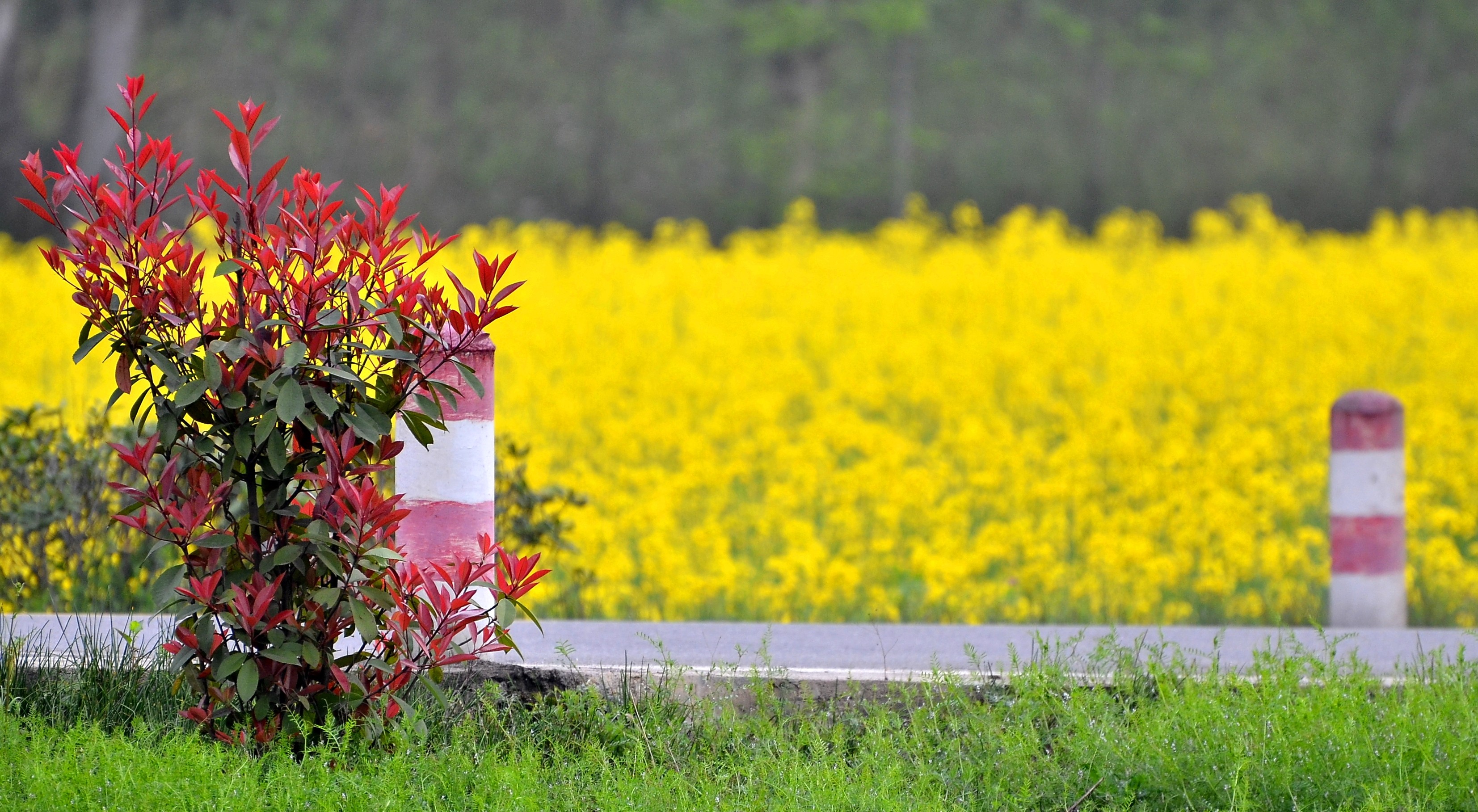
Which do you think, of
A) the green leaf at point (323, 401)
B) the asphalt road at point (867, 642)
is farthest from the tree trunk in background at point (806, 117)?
the green leaf at point (323, 401)

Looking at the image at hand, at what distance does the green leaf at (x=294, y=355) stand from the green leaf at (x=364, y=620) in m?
0.51

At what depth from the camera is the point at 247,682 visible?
317 centimetres

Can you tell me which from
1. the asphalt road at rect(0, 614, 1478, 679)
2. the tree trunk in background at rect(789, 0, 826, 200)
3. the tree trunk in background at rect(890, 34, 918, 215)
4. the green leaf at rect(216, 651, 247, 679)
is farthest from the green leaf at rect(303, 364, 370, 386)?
the tree trunk in background at rect(789, 0, 826, 200)

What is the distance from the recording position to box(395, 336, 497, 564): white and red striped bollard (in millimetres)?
3803

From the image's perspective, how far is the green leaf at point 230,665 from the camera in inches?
127

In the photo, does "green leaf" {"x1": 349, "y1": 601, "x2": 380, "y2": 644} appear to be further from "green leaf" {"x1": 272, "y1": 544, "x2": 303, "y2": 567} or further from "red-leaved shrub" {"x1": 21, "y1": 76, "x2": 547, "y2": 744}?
"green leaf" {"x1": 272, "y1": 544, "x2": 303, "y2": 567}

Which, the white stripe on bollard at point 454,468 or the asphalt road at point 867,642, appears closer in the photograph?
the white stripe on bollard at point 454,468

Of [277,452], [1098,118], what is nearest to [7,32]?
[1098,118]

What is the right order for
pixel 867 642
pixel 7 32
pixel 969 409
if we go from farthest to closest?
pixel 7 32, pixel 969 409, pixel 867 642

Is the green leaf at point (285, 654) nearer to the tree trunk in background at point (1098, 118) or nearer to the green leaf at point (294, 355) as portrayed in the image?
the green leaf at point (294, 355)

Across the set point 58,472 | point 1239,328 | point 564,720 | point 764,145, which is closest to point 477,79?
point 764,145

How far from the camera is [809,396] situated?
11.2 meters

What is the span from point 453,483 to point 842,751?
115 cm

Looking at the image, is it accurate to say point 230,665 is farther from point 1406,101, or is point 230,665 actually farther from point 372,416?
point 1406,101
